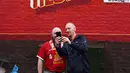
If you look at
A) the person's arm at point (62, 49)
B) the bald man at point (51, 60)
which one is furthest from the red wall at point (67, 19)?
the person's arm at point (62, 49)

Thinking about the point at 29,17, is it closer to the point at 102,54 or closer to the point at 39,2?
the point at 39,2

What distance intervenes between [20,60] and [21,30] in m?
0.77

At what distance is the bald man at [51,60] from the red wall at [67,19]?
265 centimetres

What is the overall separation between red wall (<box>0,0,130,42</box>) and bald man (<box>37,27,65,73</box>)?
265 centimetres

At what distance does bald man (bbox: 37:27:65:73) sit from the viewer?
727cm

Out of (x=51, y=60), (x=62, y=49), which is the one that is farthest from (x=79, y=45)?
(x=51, y=60)

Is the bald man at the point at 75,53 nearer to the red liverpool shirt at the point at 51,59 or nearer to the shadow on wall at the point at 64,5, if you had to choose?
the red liverpool shirt at the point at 51,59

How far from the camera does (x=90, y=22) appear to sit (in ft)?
33.1

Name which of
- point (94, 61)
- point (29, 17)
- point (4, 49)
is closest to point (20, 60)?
point (4, 49)

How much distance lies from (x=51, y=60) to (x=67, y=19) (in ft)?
9.63

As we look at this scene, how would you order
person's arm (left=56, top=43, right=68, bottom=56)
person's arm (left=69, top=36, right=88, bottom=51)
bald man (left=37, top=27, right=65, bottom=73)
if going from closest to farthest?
person's arm (left=69, top=36, right=88, bottom=51) < person's arm (left=56, top=43, right=68, bottom=56) < bald man (left=37, top=27, right=65, bottom=73)

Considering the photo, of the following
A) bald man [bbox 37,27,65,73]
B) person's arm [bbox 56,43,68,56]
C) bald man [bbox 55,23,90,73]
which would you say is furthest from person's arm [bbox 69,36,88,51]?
bald man [bbox 37,27,65,73]

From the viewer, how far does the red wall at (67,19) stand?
10.0 m

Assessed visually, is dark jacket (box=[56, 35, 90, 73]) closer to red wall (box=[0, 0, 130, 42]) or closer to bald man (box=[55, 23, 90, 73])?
bald man (box=[55, 23, 90, 73])
